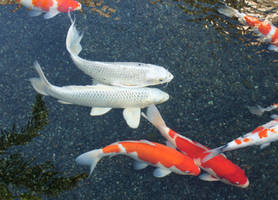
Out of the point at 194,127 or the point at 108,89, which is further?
the point at 194,127

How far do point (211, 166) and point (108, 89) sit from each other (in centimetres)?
125

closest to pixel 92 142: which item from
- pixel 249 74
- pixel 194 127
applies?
pixel 194 127

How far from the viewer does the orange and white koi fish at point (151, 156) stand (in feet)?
7.98

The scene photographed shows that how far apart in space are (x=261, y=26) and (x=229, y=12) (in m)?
0.41

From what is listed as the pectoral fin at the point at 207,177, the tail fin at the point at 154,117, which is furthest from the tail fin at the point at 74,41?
the pectoral fin at the point at 207,177

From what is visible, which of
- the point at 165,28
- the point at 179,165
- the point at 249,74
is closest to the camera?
the point at 179,165

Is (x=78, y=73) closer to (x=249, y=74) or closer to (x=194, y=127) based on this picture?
(x=194, y=127)

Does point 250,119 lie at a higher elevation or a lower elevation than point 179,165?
higher

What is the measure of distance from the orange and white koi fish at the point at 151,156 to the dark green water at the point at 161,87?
213 mm

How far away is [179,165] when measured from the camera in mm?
2430

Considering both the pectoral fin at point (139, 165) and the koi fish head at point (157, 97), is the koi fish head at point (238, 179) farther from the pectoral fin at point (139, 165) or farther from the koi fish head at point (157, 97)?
the koi fish head at point (157, 97)

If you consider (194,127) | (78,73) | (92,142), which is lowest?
(92,142)

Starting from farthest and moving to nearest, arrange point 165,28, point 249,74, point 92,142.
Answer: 1. point 165,28
2. point 249,74
3. point 92,142

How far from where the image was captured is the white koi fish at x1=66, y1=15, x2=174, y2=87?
103 inches
